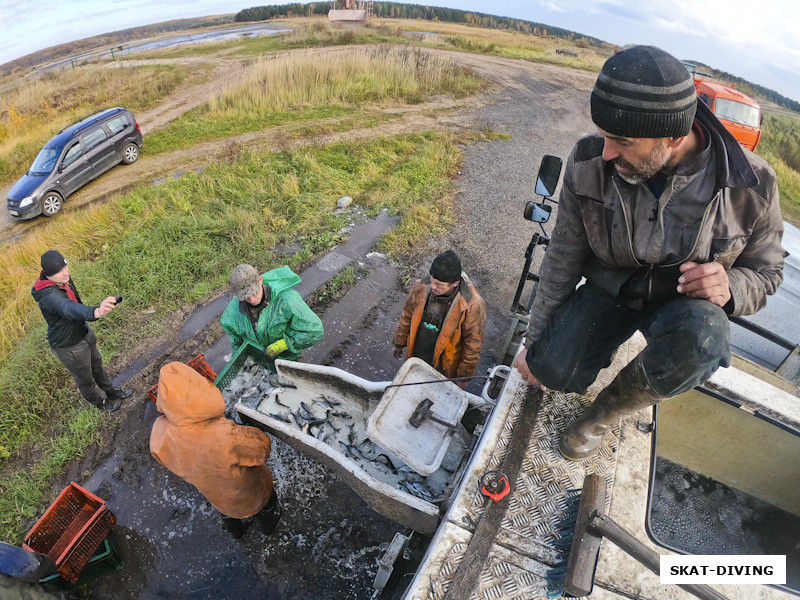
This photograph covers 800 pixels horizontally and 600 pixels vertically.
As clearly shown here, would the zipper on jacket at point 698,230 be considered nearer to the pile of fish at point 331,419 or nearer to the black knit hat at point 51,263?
Result: the pile of fish at point 331,419

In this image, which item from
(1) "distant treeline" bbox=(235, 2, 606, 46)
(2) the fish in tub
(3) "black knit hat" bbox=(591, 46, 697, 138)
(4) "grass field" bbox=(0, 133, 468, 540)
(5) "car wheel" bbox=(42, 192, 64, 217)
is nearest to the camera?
(3) "black knit hat" bbox=(591, 46, 697, 138)

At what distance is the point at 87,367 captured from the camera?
14.5ft

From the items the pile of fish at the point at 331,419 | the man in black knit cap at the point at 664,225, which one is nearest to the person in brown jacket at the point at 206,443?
the pile of fish at the point at 331,419

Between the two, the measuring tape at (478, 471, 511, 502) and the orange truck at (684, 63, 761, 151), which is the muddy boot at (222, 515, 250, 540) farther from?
the orange truck at (684, 63, 761, 151)

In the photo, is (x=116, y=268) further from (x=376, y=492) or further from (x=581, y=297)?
(x=581, y=297)

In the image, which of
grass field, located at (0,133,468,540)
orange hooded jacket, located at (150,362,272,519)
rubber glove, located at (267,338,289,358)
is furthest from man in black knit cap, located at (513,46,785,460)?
grass field, located at (0,133,468,540)

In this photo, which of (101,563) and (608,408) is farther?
(101,563)

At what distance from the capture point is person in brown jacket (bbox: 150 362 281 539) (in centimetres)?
265

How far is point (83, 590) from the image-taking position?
11.2 ft

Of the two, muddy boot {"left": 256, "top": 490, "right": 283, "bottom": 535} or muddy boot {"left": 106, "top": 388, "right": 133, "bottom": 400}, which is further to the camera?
muddy boot {"left": 106, "top": 388, "right": 133, "bottom": 400}

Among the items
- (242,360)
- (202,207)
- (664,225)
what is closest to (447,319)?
(242,360)

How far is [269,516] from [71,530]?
1658 millimetres

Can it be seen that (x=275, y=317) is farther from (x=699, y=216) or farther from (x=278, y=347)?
(x=699, y=216)

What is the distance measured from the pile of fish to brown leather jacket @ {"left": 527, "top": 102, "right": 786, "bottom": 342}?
193 centimetres
